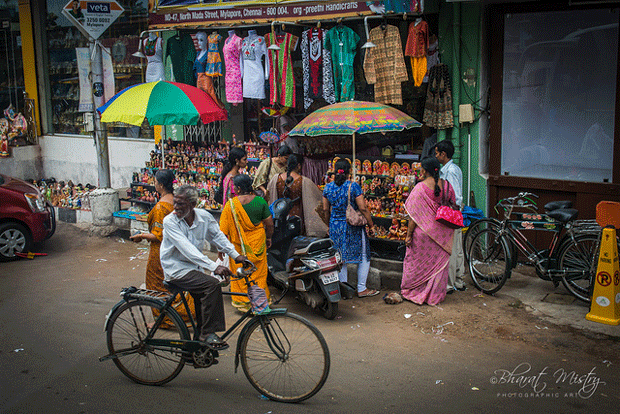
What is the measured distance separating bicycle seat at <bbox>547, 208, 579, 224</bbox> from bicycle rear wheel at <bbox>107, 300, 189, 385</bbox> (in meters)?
4.26

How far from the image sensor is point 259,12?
9500 millimetres

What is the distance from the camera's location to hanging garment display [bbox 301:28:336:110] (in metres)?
9.13

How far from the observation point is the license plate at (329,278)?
630 centimetres

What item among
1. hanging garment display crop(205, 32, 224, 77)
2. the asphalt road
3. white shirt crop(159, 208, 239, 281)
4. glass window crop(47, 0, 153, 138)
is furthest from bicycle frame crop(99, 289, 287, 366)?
glass window crop(47, 0, 153, 138)

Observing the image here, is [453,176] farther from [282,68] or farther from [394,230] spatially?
[282,68]

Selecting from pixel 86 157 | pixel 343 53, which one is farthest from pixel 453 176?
pixel 86 157

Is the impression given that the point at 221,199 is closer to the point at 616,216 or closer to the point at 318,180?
the point at 318,180

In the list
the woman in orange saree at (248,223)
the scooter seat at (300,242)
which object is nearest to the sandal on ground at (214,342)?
the woman in orange saree at (248,223)

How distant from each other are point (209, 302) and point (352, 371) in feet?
4.70

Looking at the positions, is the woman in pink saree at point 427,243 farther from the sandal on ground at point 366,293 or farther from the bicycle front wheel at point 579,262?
the bicycle front wheel at point 579,262

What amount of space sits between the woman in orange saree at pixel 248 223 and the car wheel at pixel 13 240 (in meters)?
4.68

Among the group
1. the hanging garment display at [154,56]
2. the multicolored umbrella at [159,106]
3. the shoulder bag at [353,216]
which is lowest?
the shoulder bag at [353,216]

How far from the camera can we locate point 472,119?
8.26m

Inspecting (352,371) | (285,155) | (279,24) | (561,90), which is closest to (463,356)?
(352,371)
